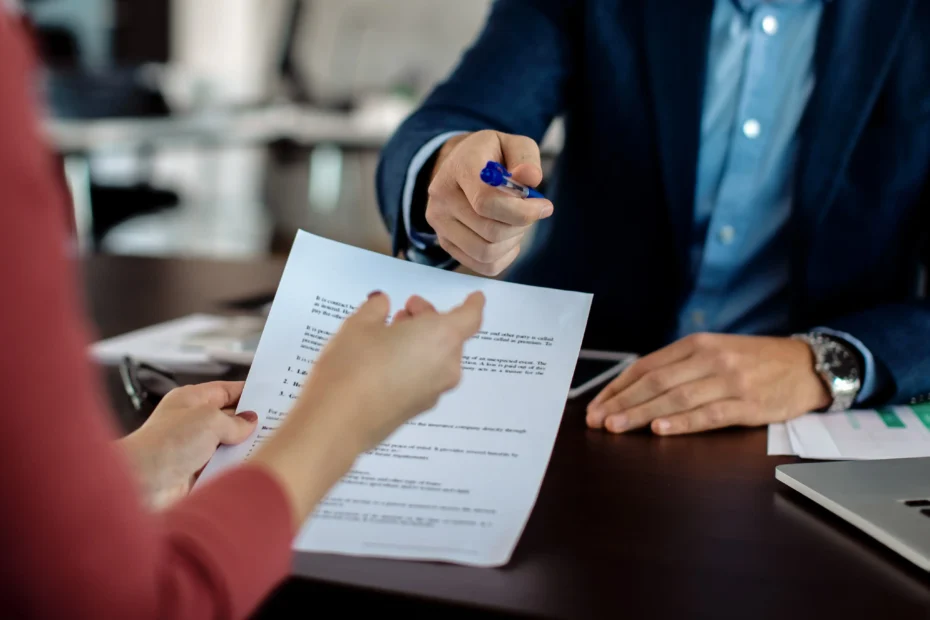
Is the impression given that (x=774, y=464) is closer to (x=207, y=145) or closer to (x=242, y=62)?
(x=207, y=145)

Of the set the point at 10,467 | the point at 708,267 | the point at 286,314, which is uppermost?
the point at 10,467

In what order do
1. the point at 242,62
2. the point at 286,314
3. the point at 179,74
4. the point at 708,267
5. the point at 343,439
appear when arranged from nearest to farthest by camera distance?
the point at 343,439, the point at 286,314, the point at 708,267, the point at 179,74, the point at 242,62

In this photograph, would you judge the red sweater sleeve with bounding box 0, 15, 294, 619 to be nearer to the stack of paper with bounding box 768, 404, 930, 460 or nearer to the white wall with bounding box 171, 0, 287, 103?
the stack of paper with bounding box 768, 404, 930, 460

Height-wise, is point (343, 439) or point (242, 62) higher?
point (343, 439)

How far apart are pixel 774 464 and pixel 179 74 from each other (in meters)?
4.44

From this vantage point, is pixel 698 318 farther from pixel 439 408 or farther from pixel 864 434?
pixel 439 408

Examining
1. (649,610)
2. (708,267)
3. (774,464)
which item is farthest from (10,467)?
(708,267)

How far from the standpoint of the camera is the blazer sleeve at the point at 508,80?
3.29ft

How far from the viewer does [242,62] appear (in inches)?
199

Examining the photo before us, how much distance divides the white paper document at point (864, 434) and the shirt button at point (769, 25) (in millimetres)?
488

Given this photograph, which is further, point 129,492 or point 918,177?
point 918,177

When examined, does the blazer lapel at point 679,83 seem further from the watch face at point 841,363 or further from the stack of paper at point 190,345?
the stack of paper at point 190,345

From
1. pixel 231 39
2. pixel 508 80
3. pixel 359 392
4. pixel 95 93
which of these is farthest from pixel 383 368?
pixel 231 39

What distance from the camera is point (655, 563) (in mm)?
495
